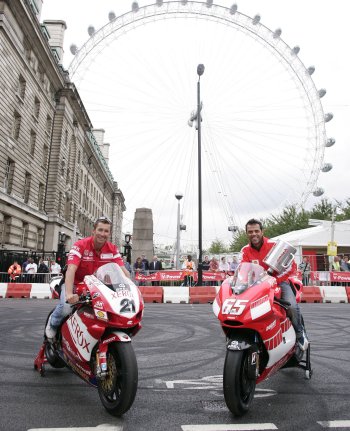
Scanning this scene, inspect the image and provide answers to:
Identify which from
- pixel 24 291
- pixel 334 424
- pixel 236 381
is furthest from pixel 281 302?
pixel 24 291

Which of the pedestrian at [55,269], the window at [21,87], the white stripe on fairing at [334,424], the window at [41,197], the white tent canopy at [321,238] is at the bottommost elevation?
the white stripe on fairing at [334,424]

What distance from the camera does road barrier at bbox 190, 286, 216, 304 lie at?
16.4 meters

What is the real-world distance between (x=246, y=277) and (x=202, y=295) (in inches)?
512

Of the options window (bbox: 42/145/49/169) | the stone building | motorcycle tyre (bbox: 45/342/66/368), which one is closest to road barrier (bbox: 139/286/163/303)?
the stone building

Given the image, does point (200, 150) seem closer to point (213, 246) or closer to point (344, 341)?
point (344, 341)

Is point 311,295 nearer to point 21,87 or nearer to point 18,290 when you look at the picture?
point 18,290

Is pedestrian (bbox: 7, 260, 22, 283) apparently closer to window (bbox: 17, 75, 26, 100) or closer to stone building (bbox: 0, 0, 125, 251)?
stone building (bbox: 0, 0, 125, 251)

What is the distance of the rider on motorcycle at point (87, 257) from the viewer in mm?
4223

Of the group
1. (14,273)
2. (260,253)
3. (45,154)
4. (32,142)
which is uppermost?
(45,154)

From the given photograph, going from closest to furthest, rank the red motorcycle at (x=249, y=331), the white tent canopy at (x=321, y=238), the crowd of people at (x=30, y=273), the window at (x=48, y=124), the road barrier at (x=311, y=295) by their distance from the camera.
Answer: the red motorcycle at (x=249, y=331)
the road barrier at (x=311, y=295)
the crowd of people at (x=30, y=273)
the white tent canopy at (x=321, y=238)
the window at (x=48, y=124)

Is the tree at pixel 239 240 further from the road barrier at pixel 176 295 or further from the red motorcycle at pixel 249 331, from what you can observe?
the red motorcycle at pixel 249 331

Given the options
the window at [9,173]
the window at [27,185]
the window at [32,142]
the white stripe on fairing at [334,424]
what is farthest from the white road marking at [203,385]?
the window at [32,142]

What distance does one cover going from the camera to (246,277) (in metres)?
3.79

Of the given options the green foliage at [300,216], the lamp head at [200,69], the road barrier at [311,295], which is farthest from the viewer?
the green foliage at [300,216]
